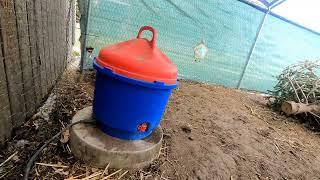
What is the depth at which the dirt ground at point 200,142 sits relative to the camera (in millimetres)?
2135

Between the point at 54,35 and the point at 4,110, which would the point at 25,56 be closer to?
the point at 4,110

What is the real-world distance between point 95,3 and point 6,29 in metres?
2.21

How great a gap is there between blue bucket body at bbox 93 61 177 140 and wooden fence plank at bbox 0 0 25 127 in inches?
24.1

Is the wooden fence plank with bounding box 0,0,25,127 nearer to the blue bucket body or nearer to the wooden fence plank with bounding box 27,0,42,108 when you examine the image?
the wooden fence plank with bounding box 27,0,42,108

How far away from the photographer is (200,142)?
280 cm

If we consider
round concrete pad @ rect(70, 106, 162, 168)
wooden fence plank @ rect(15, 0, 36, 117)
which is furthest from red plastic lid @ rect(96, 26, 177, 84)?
wooden fence plank @ rect(15, 0, 36, 117)

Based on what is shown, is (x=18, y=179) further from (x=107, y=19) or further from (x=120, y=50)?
(x=107, y=19)

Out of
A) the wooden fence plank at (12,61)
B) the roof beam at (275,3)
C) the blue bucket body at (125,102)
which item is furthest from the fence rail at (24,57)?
A: the roof beam at (275,3)

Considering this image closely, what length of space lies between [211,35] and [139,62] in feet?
11.3

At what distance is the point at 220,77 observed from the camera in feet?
18.3

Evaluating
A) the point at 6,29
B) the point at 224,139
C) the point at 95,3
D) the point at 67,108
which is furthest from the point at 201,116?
the point at 6,29

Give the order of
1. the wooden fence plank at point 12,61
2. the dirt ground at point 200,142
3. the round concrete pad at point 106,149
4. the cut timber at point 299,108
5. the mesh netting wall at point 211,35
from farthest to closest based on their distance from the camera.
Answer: the cut timber at point 299,108 → the mesh netting wall at point 211,35 → the dirt ground at point 200,142 → the round concrete pad at point 106,149 → the wooden fence plank at point 12,61

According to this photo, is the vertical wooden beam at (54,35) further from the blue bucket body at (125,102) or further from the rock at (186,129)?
the rock at (186,129)

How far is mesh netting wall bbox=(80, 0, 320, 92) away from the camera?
13.6 ft
